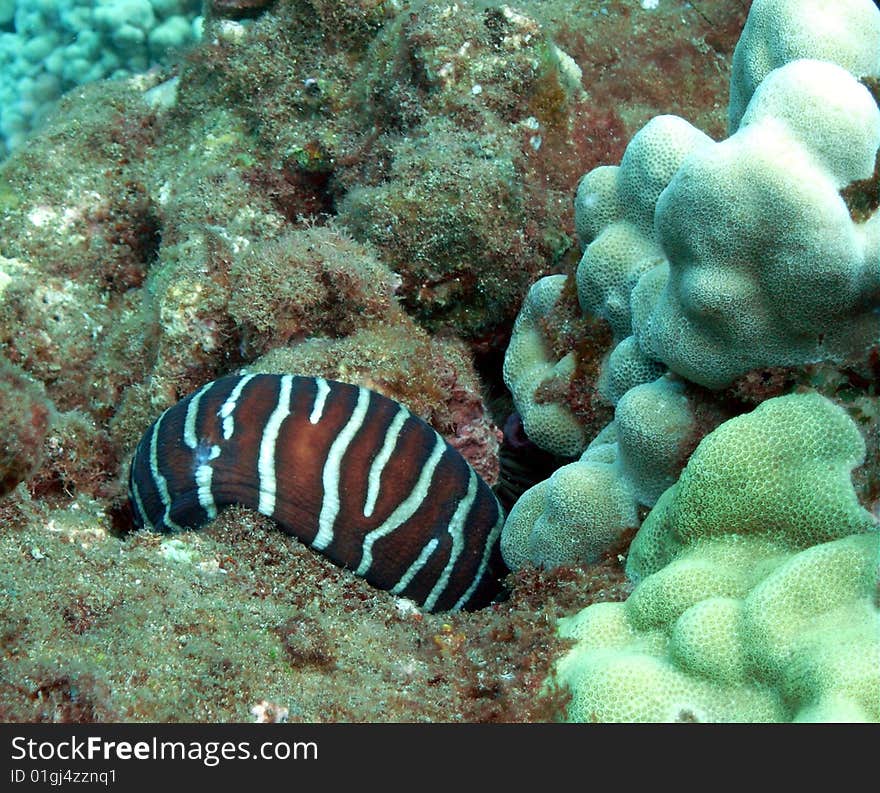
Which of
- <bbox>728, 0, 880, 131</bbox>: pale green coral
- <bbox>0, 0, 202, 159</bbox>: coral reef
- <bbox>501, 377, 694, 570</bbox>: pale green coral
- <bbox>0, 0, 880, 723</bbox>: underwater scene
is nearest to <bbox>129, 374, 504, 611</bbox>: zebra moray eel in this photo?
<bbox>0, 0, 880, 723</bbox>: underwater scene

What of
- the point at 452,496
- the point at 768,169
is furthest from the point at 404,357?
the point at 768,169

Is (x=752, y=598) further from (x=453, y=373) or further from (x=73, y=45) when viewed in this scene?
(x=73, y=45)

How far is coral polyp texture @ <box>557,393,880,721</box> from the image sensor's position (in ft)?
7.09

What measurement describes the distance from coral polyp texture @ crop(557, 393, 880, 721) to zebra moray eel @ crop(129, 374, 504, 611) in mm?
1146

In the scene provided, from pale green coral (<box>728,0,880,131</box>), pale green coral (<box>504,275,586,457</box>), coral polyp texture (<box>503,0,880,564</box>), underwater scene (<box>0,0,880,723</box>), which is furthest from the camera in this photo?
pale green coral (<box>504,275,586,457</box>)

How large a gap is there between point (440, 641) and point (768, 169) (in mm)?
2115

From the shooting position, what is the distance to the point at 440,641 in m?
3.03

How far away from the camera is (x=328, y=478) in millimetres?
3559

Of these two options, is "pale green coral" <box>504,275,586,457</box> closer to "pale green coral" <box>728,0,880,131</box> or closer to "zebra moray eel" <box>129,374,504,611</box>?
"zebra moray eel" <box>129,374,504,611</box>

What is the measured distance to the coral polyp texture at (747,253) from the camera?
2.62m

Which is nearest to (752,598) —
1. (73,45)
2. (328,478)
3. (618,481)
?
(618,481)

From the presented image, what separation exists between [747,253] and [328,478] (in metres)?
2.03
